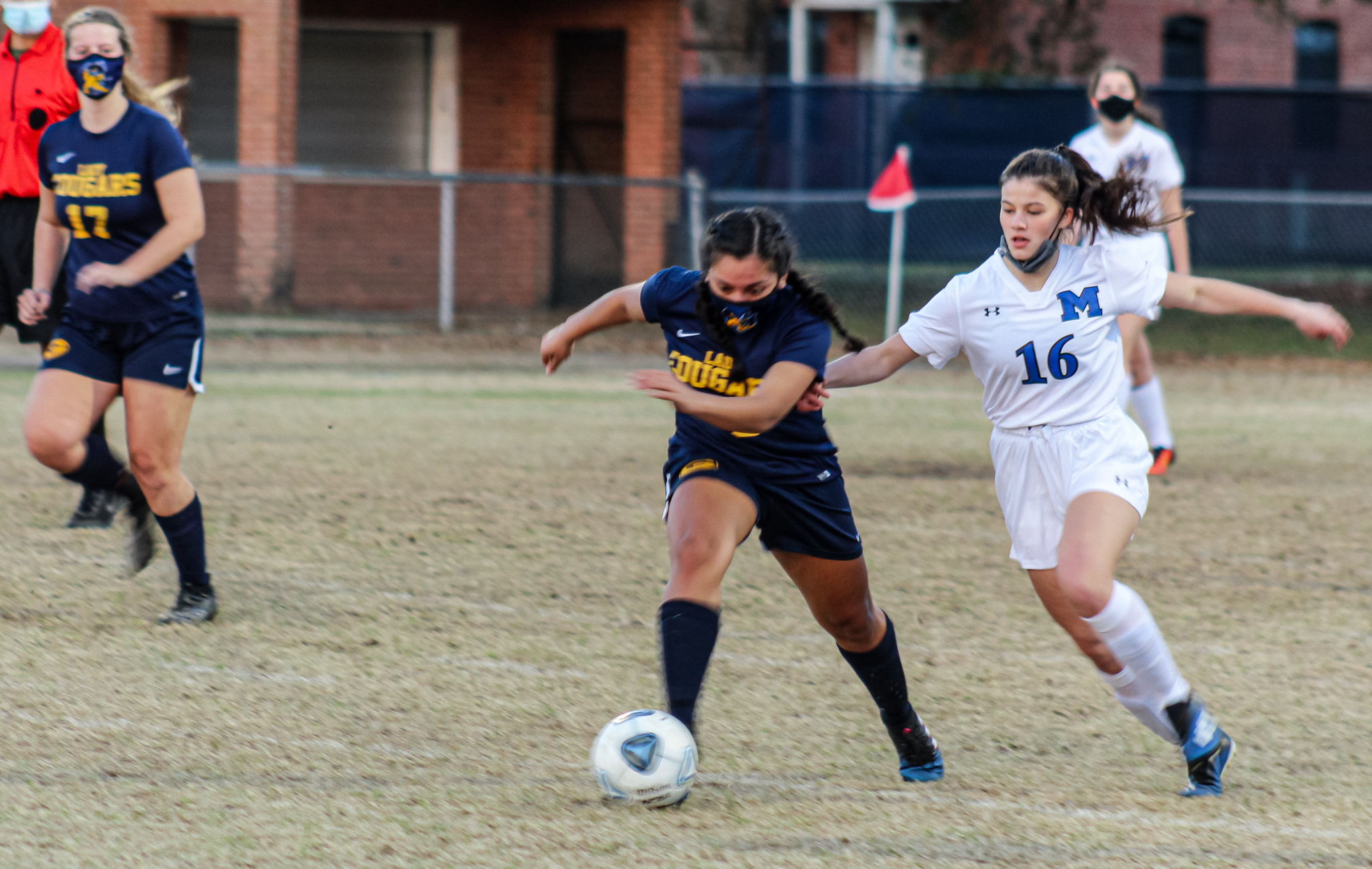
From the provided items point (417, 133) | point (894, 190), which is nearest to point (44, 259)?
point (894, 190)

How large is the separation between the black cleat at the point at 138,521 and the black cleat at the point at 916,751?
3303 millimetres

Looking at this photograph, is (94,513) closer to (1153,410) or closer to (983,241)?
(1153,410)

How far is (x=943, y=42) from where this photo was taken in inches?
1064

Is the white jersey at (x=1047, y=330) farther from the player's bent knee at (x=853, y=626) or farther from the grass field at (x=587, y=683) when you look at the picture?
the grass field at (x=587, y=683)

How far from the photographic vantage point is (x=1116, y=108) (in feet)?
29.5

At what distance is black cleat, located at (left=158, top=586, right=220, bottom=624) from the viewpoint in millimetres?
5996

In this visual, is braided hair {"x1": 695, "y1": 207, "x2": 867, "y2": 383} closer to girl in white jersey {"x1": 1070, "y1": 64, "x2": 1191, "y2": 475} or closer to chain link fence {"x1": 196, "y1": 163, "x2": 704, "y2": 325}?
girl in white jersey {"x1": 1070, "y1": 64, "x2": 1191, "y2": 475}

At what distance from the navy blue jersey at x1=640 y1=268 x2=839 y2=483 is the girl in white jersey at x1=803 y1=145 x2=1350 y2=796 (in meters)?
0.23

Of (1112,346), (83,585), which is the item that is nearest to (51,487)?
(83,585)

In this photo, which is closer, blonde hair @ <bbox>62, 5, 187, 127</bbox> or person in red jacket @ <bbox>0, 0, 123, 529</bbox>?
blonde hair @ <bbox>62, 5, 187, 127</bbox>

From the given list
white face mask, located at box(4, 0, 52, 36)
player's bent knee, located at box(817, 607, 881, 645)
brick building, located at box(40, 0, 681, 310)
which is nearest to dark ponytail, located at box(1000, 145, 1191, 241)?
player's bent knee, located at box(817, 607, 881, 645)

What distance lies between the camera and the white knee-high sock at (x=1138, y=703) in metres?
4.54

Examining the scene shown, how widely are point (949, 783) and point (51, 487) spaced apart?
5.94 meters

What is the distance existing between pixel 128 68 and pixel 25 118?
154 cm
